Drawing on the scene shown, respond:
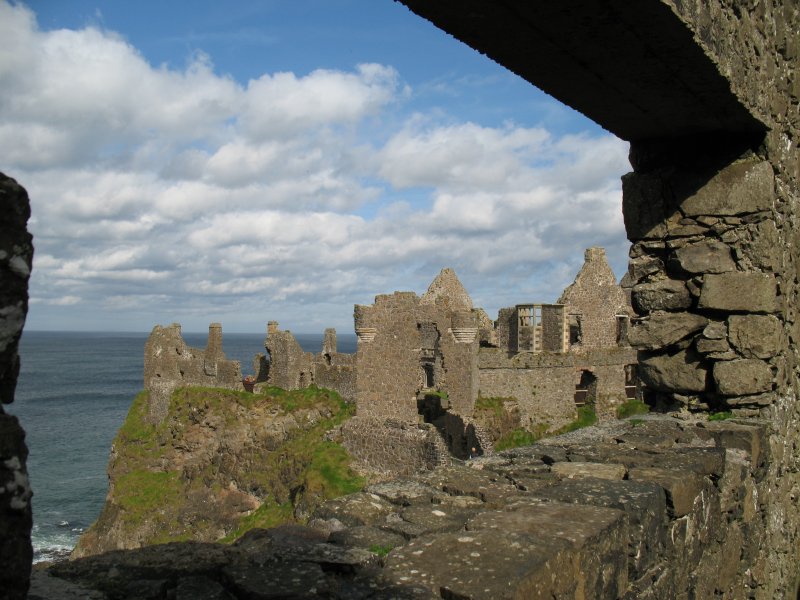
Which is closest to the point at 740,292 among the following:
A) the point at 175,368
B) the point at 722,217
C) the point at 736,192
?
the point at 722,217

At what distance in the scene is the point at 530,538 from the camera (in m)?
3.03

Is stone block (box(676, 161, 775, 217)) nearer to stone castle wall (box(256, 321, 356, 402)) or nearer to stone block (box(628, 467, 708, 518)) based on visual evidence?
stone block (box(628, 467, 708, 518))

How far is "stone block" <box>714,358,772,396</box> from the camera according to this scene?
576cm

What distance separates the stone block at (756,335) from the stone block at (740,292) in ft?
0.26

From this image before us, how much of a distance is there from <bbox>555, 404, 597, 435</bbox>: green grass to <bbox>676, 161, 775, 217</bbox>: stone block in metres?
17.1

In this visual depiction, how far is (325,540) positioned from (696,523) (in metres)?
2.65

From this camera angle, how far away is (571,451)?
5246mm

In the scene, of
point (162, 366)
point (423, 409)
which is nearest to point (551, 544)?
point (423, 409)

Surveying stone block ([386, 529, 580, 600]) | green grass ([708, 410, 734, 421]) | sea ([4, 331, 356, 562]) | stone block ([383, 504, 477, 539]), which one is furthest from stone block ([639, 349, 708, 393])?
sea ([4, 331, 356, 562])

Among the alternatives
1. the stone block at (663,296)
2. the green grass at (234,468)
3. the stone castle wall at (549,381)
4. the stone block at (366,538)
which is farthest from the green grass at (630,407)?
the stone block at (366,538)

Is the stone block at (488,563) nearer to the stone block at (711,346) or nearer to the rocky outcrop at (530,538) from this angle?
the rocky outcrop at (530,538)

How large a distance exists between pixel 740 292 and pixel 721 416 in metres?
1.09

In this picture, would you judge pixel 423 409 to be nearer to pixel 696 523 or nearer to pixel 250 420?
pixel 250 420

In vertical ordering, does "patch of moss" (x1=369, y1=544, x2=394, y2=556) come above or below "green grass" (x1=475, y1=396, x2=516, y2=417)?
above
